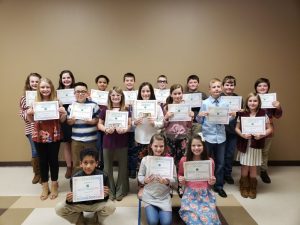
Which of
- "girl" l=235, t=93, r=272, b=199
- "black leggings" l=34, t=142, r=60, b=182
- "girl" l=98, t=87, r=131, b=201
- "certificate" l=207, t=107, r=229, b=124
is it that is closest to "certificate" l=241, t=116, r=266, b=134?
"girl" l=235, t=93, r=272, b=199

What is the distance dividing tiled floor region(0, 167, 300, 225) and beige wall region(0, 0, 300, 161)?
1.50m

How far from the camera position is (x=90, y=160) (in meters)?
2.87

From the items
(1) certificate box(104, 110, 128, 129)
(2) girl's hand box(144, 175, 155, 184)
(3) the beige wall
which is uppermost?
(3) the beige wall

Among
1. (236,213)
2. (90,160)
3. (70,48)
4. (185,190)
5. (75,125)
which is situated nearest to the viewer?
(90,160)

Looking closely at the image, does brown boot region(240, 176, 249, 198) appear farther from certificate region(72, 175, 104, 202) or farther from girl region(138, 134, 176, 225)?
certificate region(72, 175, 104, 202)

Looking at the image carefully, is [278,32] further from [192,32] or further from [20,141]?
[20,141]

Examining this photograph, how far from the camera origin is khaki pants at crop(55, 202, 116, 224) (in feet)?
9.26

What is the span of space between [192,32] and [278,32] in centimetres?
146

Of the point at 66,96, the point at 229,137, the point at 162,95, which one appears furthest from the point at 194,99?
the point at 66,96

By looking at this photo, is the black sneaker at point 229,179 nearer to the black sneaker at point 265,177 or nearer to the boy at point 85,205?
the black sneaker at point 265,177

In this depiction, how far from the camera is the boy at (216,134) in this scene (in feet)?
12.4

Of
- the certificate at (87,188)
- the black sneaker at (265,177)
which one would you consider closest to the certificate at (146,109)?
the certificate at (87,188)

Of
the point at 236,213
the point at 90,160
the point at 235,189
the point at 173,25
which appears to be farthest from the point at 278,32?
the point at 90,160

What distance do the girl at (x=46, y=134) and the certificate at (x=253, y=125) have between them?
2.21 metres
